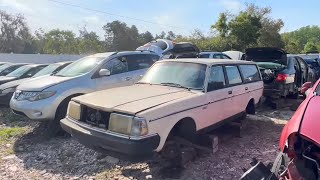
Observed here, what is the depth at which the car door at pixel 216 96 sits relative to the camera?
5.39 m

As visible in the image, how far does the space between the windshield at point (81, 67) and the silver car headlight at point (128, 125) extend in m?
3.37

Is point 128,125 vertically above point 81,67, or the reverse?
point 81,67

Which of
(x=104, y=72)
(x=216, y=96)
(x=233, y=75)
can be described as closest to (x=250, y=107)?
(x=233, y=75)

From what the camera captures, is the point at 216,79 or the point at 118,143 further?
the point at 216,79

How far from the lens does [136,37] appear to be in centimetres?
4581

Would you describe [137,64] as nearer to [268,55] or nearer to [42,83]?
[42,83]

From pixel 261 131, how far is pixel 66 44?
48.4 metres

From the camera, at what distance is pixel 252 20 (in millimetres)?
30828

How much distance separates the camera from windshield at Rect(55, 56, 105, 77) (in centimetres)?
740

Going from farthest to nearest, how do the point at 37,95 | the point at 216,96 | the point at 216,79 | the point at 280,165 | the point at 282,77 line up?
the point at 282,77
the point at 37,95
the point at 216,79
the point at 216,96
the point at 280,165

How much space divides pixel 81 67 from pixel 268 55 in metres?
5.80

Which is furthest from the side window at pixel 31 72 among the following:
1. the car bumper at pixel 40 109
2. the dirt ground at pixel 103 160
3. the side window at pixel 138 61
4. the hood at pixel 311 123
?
the hood at pixel 311 123

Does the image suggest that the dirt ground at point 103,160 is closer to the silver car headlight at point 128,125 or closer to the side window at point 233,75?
the silver car headlight at point 128,125

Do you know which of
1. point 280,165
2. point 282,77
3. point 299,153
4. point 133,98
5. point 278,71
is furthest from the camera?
point 278,71
